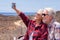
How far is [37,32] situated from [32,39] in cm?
12

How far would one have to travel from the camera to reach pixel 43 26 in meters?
4.02

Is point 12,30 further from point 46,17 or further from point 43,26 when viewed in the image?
point 46,17

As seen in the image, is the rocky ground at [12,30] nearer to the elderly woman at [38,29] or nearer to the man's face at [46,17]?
the elderly woman at [38,29]

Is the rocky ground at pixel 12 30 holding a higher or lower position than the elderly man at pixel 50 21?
lower

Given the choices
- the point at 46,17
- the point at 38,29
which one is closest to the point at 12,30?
the point at 38,29

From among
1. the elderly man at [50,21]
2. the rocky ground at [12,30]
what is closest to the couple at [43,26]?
the elderly man at [50,21]

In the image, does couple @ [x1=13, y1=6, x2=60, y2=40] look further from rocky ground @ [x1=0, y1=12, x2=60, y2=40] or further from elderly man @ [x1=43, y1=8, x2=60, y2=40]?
rocky ground @ [x1=0, y1=12, x2=60, y2=40]

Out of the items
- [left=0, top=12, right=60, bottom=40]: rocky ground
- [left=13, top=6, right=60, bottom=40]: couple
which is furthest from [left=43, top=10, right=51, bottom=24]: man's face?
[left=0, top=12, right=60, bottom=40]: rocky ground

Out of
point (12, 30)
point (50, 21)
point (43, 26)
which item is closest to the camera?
point (50, 21)

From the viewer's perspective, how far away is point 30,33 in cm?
399

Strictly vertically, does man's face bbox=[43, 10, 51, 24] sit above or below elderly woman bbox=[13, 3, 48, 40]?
above

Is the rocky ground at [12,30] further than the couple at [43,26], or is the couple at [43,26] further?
the rocky ground at [12,30]

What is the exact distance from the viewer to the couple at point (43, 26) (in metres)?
3.92

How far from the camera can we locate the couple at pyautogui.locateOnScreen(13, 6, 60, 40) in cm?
392
